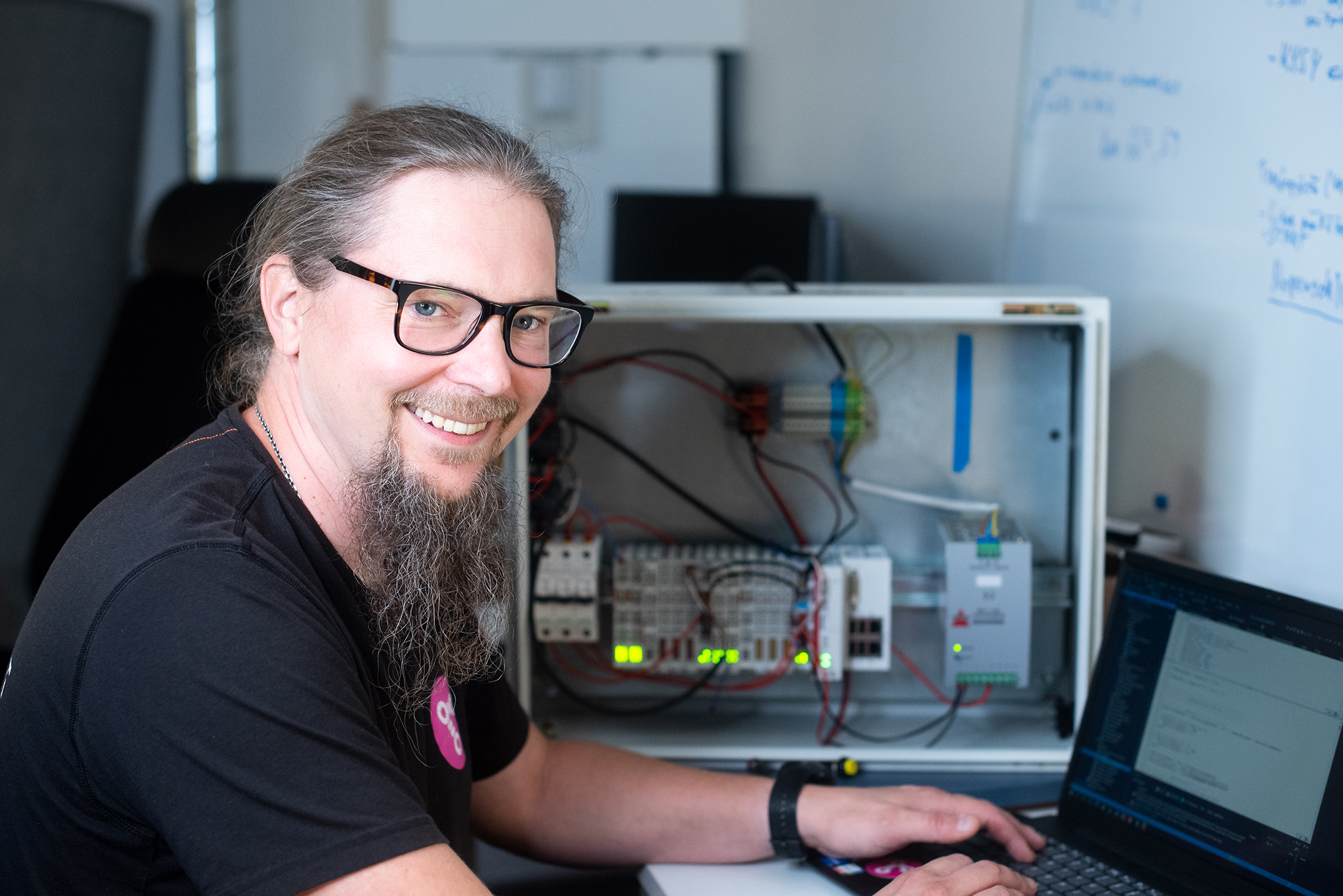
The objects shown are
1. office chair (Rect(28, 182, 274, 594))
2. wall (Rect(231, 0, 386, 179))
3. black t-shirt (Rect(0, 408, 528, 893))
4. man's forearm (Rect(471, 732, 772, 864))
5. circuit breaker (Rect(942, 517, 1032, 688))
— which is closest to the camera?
black t-shirt (Rect(0, 408, 528, 893))

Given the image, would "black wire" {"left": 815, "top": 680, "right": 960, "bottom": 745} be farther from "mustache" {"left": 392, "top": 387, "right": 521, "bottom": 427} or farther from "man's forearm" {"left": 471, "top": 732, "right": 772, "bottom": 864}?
"mustache" {"left": 392, "top": 387, "right": 521, "bottom": 427}

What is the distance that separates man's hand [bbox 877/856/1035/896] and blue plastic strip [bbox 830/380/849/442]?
1.94ft

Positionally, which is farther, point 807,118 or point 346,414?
point 807,118

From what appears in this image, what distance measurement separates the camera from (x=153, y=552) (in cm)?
77

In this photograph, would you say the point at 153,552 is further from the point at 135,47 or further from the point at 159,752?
the point at 135,47

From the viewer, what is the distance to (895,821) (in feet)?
3.53

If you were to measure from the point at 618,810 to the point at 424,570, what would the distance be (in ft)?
1.23

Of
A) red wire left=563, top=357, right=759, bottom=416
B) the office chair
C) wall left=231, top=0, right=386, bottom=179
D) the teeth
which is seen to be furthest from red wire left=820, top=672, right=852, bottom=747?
wall left=231, top=0, right=386, bottom=179

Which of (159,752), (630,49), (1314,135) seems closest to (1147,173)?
(1314,135)

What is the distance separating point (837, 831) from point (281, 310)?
0.70 m

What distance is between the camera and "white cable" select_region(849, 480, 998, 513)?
1435 mm

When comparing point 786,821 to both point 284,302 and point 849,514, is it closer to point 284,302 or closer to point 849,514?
point 849,514

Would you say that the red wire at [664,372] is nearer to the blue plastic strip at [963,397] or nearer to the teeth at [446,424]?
the blue plastic strip at [963,397]

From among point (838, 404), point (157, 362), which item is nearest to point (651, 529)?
point (838, 404)
